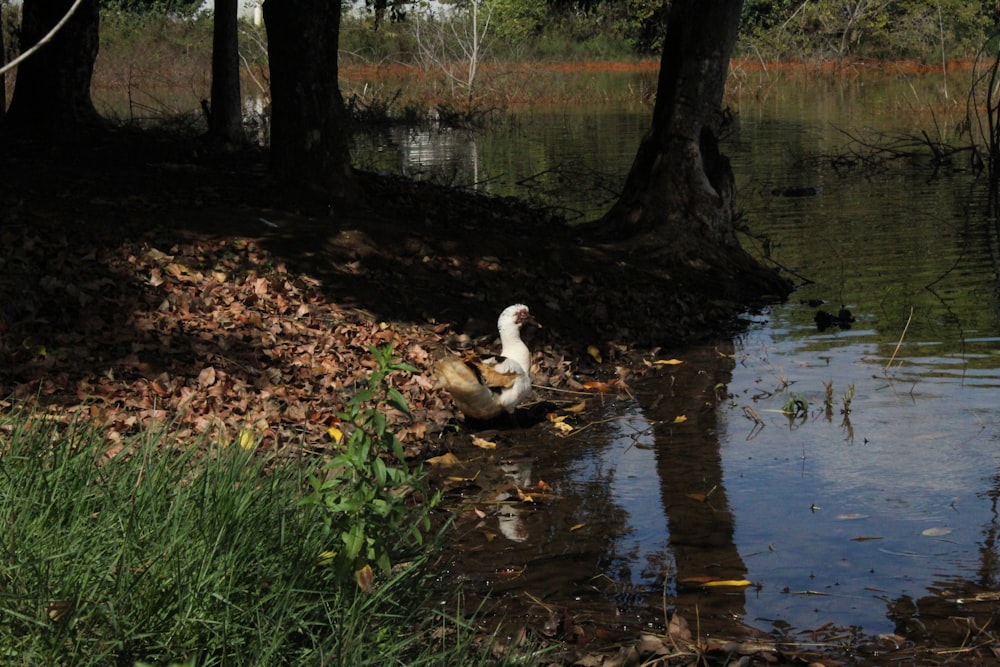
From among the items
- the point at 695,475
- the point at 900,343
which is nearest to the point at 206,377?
the point at 695,475

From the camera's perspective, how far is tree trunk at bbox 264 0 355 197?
506 inches

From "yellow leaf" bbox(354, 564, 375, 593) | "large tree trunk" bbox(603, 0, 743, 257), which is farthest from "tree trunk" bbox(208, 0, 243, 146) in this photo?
"yellow leaf" bbox(354, 564, 375, 593)

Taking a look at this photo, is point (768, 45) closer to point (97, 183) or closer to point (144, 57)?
point (144, 57)

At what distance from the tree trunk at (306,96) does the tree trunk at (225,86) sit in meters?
4.82

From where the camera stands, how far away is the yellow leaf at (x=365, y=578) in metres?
4.46

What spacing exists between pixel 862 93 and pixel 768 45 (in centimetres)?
998

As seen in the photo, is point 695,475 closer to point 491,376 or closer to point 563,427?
point 563,427

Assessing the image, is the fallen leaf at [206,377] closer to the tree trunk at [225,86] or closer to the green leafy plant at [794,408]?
the green leafy plant at [794,408]

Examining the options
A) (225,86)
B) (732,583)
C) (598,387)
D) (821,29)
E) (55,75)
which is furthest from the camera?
(821,29)

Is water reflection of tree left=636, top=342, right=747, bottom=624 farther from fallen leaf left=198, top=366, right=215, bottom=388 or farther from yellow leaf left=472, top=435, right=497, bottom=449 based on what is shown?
fallen leaf left=198, top=366, right=215, bottom=388

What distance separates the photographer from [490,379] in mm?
8789

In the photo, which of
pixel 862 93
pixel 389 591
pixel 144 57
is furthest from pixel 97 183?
pixel 144 57

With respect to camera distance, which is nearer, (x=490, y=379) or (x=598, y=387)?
(x=490, y=379)

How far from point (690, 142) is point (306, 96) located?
4474mm
